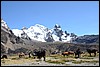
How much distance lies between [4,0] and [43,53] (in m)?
38.3

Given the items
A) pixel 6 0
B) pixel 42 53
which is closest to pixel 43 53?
pixel 42 53

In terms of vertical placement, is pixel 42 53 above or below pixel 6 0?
below

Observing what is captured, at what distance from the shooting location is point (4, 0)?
64.3ft

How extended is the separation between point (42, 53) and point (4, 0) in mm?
38809

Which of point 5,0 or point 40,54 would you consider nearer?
point 5,0

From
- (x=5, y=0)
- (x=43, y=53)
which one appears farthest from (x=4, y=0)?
(x=43, y=53)

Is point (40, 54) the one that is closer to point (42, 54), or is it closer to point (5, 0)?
point (42, 54)

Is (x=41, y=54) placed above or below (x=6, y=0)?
below

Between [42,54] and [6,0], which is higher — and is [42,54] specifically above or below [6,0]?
below

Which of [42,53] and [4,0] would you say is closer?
[4,0]

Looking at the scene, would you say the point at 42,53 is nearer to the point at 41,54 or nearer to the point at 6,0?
the point at 41,54

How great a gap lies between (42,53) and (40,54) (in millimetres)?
988

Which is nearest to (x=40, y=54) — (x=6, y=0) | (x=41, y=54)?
(x=41, y=54)

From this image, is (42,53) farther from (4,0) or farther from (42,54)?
(4,0)
